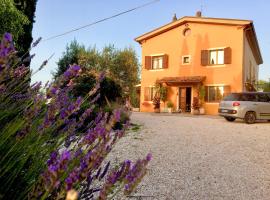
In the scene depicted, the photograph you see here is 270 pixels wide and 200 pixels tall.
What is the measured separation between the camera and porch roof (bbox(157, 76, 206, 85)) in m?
23.4

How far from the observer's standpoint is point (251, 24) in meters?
22.9

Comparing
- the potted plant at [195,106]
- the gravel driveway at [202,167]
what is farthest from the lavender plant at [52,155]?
the potted plant at [195,106]

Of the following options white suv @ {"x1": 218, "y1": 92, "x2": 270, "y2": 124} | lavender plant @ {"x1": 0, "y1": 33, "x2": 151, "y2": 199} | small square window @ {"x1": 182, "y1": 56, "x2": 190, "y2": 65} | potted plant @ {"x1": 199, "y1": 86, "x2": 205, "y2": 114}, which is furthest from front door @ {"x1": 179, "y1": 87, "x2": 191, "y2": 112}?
lavender plant @ {"x1": 0, "y1": 33, "x2": 151, "y2": 199}

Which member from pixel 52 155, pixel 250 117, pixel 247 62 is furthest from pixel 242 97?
pixel 52 155

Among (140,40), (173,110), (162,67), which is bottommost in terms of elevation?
(173,110)

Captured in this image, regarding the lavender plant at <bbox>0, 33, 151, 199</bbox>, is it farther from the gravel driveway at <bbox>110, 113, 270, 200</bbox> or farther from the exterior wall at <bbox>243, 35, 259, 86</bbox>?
the exterior wall at <bbox>243, 35, 259, 86</bbox>

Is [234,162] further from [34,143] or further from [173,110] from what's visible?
[173,110]

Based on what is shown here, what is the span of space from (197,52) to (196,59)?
521 mm

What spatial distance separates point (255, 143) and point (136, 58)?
25814 millimetres

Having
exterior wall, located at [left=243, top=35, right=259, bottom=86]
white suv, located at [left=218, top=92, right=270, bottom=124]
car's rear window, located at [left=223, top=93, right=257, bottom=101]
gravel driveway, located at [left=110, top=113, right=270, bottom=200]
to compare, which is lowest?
gravel driveway, located at [left=110, top=113, right=270, bottom=200]

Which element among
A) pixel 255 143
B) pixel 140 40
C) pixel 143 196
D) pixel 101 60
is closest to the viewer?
pixel 143 196

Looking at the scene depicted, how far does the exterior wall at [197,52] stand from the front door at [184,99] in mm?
383

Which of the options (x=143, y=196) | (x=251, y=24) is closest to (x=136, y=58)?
(x=251, y=24)

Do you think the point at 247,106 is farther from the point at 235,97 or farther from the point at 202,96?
the point at 202,96
